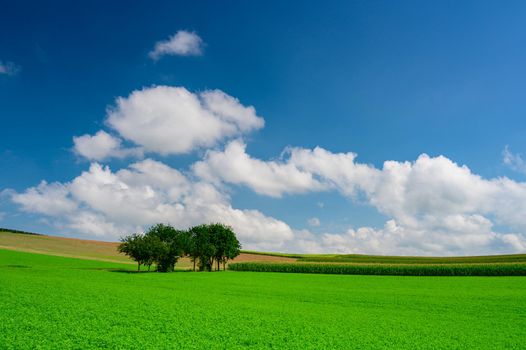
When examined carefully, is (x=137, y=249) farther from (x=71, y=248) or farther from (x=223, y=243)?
(x=71, y=248)

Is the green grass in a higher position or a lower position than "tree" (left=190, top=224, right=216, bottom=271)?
lower

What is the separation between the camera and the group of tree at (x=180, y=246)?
245 ft

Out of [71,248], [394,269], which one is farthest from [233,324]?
[71,248]

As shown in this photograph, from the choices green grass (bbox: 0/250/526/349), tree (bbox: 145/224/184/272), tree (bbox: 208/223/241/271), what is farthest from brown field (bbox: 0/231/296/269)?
green grass (bbox: 0/250/526/349)

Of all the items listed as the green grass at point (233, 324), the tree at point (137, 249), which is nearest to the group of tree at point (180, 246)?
the tree at point (137, 249)

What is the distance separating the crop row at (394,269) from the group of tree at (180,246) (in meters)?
5.04

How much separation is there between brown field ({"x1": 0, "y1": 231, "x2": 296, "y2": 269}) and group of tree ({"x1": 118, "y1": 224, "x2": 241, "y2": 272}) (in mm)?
12214

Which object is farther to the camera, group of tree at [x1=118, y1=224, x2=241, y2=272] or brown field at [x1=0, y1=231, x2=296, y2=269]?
brown field at [x1=0, y1=231, x2=296, y2=269]

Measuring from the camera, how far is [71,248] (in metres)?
110

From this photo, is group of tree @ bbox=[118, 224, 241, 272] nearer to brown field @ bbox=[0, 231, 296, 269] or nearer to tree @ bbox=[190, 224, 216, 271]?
tree @ bbox=[190, 224, 216, 271]

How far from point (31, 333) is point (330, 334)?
12740 mm

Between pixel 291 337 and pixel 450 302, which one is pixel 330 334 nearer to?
pixel 291 337

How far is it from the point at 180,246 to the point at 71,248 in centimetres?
4737

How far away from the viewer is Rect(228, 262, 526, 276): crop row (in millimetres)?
64188
